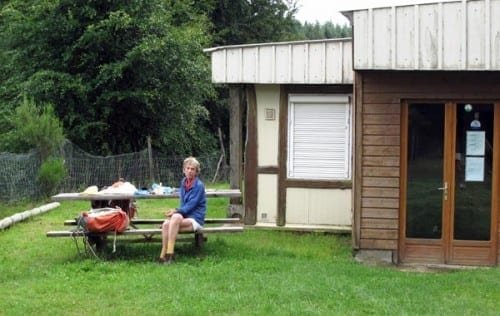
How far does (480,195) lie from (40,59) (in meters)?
16.1

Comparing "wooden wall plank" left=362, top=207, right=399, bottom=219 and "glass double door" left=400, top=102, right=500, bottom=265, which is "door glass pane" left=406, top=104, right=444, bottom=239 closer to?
"glass double door" left=400, top=102, right=500, bottom=265

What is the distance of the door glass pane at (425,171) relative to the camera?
32.1ft

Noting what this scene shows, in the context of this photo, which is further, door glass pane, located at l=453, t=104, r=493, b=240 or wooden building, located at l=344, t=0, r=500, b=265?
door glass pane, located at l=453, t=104, r=493, b=240

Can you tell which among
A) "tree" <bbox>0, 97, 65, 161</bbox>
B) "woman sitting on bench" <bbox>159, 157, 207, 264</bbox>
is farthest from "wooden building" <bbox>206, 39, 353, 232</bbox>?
"tree" <bbox>0, 97, 65, 161</bbox>

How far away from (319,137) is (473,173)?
3.32 m

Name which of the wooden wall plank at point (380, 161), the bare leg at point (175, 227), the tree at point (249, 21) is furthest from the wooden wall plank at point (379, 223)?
the tree at point (249, 21)

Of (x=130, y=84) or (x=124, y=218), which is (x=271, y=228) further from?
(x=130, y=84)

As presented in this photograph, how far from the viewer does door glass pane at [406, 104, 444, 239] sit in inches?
385

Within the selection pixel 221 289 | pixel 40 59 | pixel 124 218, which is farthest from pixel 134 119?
pixel 221 289

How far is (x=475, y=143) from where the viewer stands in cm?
974

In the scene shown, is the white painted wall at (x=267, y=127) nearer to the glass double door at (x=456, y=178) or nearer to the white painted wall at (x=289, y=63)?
the white painted wall at (x=289, y=63)

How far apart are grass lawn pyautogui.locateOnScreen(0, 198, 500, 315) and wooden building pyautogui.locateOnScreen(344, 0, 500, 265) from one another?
0.58 metres

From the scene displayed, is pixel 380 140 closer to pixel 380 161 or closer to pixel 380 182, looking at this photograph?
pixel 380 161

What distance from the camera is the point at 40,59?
74.7ft
